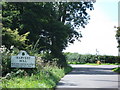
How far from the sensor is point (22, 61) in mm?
13727

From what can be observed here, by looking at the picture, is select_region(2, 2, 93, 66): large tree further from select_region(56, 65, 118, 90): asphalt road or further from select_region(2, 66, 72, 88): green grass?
select_region(2, 66, 72, 88): green grass

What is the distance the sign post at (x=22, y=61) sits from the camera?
1361 cm

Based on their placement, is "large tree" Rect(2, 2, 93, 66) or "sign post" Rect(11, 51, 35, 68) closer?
"sign post" Rect(11, 51, 35, 68)

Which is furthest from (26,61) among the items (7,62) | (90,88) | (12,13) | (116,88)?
(12,13)

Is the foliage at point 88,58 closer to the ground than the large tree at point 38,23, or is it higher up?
closer to the ground

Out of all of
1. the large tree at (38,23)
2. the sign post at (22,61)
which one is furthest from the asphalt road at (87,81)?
the large tree at (38,23)

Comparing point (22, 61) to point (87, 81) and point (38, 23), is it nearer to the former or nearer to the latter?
point (87, 81)

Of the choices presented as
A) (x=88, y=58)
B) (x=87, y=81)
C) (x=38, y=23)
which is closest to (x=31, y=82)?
(x=87, y=81)

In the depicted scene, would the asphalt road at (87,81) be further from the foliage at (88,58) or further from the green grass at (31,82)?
the foliage at (88,58)

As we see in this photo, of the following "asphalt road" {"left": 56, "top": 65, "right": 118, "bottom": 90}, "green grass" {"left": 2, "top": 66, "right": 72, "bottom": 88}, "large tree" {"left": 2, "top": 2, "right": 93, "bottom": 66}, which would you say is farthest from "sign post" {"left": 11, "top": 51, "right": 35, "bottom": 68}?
"large tree" {"left": 2, "top": 2, "right": 93, "bottom": 66}

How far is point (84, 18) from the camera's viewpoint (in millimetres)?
44438

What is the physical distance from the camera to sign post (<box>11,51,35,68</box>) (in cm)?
1361

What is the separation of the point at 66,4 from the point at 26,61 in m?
27.2

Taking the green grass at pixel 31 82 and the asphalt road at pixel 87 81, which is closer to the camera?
the green grass at pixel 31 82
